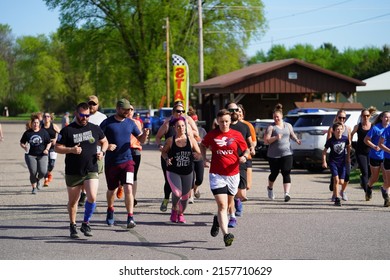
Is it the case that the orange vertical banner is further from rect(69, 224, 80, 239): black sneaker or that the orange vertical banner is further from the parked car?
rect(69, 224, 80, 239): black sneaker

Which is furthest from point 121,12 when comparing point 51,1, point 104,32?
point 51,1

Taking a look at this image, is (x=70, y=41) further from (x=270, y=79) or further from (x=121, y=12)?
(x=270, y=79)

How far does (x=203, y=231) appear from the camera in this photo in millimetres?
10914

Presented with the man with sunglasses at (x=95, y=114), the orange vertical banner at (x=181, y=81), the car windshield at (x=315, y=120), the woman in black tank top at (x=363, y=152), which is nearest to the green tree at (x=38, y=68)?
the orange vertical banner at (x=181, y=81)

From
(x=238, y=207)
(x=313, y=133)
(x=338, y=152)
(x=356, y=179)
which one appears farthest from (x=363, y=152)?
(x=313, y=133)

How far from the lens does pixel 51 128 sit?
17.2 m

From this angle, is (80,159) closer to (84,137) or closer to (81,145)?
(81,145)

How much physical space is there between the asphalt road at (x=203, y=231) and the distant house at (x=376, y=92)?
39.7 meters

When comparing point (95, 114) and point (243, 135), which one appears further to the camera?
point (95, 114)

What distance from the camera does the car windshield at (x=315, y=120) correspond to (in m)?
21.0

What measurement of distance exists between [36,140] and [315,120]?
862 cm

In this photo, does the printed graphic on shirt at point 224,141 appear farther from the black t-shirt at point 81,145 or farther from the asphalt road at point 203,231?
the black t-shirt at point 81,145

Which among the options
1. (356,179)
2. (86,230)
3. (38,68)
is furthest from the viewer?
(38,68)

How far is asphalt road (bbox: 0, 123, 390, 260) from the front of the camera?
905 centimetres
